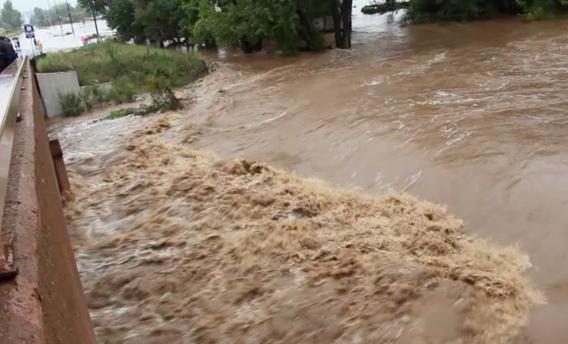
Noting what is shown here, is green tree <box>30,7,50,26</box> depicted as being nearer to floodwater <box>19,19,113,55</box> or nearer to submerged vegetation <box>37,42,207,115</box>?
floodwater <box>19,19,113,55</box>

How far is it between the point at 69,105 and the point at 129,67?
6.05 metres

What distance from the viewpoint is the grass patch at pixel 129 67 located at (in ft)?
66.3

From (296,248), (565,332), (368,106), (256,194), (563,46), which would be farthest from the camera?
(563,46)

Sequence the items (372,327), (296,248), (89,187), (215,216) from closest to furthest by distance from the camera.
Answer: (372,327) → (296,248) → (215,216) → (89,187)

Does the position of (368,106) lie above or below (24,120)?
below

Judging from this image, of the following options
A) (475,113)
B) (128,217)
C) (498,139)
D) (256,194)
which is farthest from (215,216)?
(475,113)

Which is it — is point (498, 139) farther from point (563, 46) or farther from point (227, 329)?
point (563, 46)

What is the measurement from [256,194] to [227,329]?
299cm

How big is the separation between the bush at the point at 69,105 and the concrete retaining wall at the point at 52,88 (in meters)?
0.19

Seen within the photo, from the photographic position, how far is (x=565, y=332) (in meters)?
4.11

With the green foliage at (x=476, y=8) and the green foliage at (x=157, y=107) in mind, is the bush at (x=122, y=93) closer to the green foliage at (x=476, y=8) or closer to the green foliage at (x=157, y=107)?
the green foliage at (x=157, y=107)

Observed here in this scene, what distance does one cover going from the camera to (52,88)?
16938 millimetres

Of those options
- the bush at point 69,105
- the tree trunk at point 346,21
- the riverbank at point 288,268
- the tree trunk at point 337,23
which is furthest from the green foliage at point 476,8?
the riverbank at point 288,268

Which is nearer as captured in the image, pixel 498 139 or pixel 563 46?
pixel 498 139
